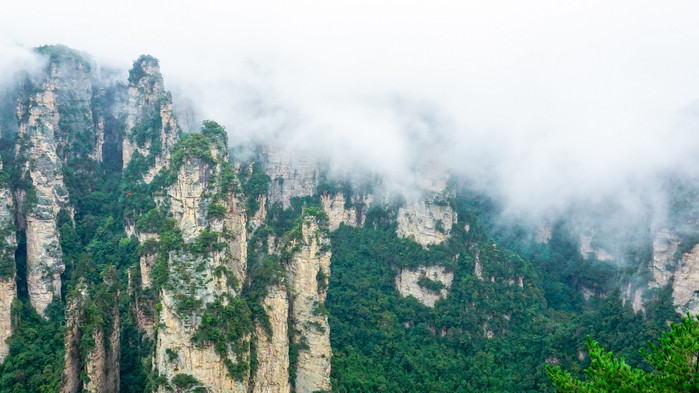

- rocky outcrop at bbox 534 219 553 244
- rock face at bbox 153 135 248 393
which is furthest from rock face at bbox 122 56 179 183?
rocky outcrop at bbox 534 219 553 244

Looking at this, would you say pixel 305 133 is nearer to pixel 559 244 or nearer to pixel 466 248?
pixel 466 248

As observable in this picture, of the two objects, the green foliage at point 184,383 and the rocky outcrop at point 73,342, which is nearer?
the green foliage at point 184,383

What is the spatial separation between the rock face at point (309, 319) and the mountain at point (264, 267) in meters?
0.13

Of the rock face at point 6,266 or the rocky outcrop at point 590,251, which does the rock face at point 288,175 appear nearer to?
the rock face at point 6,266

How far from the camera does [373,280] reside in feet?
150

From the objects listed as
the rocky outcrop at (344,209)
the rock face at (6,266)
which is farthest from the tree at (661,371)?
the rocky outcrop at (344,209)

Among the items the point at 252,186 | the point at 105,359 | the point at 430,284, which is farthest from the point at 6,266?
the point at 430,284

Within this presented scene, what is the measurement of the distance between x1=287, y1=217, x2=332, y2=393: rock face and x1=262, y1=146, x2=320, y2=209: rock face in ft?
74.5

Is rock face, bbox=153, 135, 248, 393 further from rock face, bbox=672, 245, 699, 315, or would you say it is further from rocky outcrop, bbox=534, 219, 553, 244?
rocky outcrop, bbox=534, 219, 553, 244

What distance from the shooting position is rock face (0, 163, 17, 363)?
25.8 metres

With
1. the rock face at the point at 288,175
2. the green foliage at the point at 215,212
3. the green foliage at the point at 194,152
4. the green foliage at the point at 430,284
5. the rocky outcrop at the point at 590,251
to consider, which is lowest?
the green foliage at the point at 430,284

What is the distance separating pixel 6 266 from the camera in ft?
86.4

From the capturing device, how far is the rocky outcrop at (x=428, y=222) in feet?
153

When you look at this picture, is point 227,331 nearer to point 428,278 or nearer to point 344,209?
point 428,278
